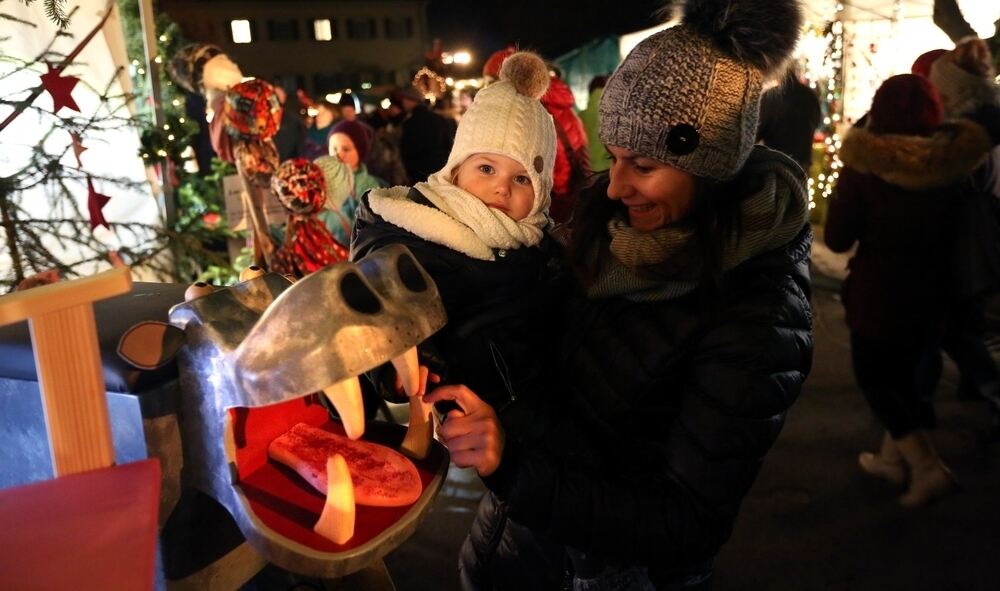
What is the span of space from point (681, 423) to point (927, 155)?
2485 mm

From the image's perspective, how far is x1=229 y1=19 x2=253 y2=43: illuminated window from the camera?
31609 millimetres

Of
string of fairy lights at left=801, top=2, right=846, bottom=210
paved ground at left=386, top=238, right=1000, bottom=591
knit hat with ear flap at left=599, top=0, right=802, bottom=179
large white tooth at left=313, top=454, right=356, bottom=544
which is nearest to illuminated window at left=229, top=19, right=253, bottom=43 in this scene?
string of fairy lights at left=801, top=2, right=846, bottom=210

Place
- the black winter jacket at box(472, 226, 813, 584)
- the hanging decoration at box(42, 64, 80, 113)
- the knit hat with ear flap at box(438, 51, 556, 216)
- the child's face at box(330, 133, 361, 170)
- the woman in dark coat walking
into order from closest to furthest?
the black winter jacket at box(472, 226, 813, 584) → the knit hat with ear flap at box(438, 51, 556, 216) → the hanging decoration at box(42, 64, 80, 113) → the woman in dark coat walking → the child's face at box(330, 133, 361, 170)

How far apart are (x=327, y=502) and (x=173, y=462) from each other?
24 cm

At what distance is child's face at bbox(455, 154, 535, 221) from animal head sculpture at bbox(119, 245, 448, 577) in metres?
0.82

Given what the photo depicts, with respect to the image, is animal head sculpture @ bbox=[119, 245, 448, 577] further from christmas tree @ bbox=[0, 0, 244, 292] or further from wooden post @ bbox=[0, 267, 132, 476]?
christmas tree @ bbox=[0, 0, 244, 292]

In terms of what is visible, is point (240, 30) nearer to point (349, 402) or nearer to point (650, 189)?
point (650, 189)

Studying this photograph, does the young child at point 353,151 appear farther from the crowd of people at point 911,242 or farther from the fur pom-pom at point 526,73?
the crowd of people at point 911,242

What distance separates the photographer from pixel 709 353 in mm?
1197

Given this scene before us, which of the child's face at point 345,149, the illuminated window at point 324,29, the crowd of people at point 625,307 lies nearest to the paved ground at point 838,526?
the crowd of people at point 625,307

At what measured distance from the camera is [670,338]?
1254 mm

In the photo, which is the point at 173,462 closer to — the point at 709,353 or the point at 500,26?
the point at 709,353

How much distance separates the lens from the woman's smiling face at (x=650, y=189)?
1342 mm

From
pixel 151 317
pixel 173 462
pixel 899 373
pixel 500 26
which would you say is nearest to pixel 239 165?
pixel 151 317
